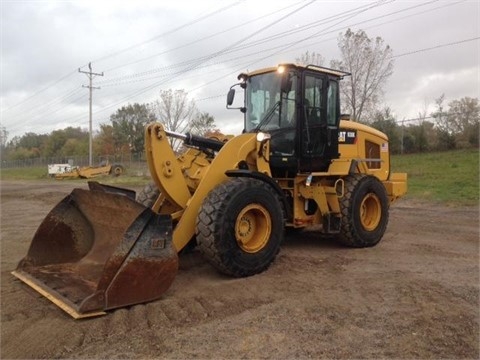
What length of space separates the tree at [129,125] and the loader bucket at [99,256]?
5067 centimetres

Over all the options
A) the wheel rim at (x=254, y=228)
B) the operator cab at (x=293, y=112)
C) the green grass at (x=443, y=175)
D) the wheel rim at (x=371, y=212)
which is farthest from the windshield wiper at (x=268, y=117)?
the green grass at (x=443, y=175)

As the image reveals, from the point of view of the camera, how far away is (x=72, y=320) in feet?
14.4

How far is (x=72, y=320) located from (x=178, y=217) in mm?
1757

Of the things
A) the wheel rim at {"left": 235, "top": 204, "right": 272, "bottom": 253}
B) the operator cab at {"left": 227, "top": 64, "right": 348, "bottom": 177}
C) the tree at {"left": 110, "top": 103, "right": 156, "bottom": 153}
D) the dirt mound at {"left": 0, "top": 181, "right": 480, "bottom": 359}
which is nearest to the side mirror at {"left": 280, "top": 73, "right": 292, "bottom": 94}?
the operator cab at {"left": 227, "top": 64, "right": 348, "bottom": 177}

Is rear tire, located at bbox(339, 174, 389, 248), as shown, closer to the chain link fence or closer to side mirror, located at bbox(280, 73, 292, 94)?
side mirror, located at bbox(280, 73, 292, 94)

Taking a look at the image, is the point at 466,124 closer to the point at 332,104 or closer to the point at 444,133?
the point at 444,133

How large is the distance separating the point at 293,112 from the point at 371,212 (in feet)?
7.64

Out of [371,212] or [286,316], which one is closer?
[286,316]

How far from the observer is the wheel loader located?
4773 mm

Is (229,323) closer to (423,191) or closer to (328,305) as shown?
(328,305)

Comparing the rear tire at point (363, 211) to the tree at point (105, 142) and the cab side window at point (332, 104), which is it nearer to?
the cab side window at point (332, 104)

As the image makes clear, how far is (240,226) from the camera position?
5.75 meters

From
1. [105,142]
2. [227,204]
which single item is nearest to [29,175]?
[105,142]

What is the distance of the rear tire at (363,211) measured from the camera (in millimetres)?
7367
